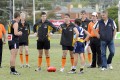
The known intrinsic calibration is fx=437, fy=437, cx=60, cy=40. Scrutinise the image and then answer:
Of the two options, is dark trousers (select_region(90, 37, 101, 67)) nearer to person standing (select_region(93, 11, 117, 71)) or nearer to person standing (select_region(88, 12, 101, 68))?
person standing (select_region(88, 12, 101, 68))

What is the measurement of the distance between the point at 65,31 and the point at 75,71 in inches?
56.7

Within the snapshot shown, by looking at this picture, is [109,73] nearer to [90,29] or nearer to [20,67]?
[90,29]

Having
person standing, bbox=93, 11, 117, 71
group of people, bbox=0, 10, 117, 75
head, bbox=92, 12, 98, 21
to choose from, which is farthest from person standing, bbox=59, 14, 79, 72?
head, bbox=92, 12, 98, 21

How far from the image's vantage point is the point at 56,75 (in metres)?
14.2

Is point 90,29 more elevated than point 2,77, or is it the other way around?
point 90,29

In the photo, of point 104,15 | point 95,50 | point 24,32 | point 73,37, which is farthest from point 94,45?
point 24,32

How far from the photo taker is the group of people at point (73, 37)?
14.4m

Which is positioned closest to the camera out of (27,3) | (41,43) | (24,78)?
(24,78)

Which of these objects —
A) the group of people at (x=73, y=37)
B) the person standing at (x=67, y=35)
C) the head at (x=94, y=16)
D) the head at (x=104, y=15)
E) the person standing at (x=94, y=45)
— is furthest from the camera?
the person standing at (x=94, y=45)

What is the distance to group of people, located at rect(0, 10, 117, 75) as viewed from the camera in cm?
1445

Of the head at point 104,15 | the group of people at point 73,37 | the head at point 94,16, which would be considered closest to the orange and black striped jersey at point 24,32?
the group of people at point 73,37

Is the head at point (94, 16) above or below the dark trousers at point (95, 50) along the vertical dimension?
above

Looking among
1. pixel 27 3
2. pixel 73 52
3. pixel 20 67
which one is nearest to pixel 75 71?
pixel 73 52

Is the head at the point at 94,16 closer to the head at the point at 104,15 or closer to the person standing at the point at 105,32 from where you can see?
the person standing at the point at 105,32
